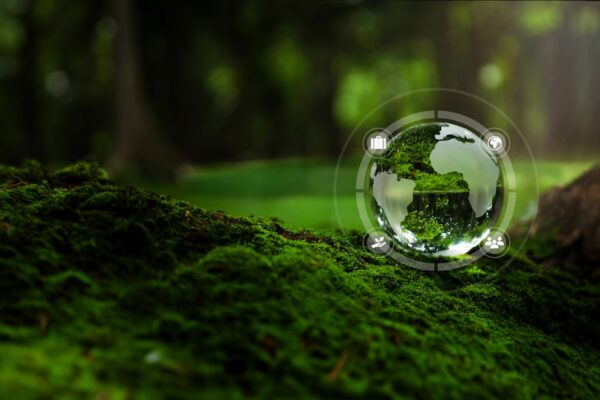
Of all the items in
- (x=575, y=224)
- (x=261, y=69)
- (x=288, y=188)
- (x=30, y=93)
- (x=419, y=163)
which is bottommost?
(x=419, y=163)

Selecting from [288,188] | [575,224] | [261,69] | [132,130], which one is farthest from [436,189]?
[261,69]

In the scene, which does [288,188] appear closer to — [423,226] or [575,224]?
[575,224]

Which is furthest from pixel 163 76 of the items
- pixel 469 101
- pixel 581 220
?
pixel 581 220

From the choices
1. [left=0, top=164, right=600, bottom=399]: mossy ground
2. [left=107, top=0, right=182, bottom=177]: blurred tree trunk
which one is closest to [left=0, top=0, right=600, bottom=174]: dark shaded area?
[left=107, top=0, right=182, bottom=177]: blurred tree trunk

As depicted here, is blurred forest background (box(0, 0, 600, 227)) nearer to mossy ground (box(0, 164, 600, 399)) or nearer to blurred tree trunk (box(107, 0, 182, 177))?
blurred tree trunk (box(107, 0, 182, 177))

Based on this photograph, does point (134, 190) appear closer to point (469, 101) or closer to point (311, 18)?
point (469, 101)

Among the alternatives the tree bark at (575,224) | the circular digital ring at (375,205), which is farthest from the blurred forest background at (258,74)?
the circular digital ring at (375,205)

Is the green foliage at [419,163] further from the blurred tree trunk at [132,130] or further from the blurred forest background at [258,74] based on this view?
the blurred tree trunk at [132,130]
